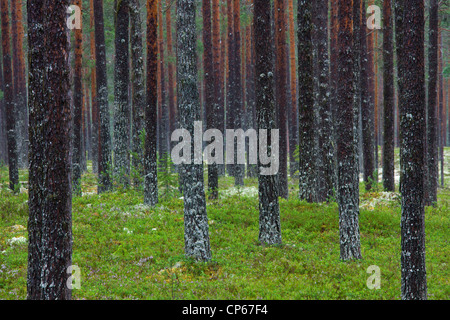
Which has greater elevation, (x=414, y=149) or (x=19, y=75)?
(x=19, y=75)

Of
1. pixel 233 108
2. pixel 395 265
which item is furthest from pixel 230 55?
pixel 395 265

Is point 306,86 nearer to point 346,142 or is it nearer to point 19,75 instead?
point 346,142

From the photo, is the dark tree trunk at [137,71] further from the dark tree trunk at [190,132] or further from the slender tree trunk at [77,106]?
the dark tree trunk at [190,132]

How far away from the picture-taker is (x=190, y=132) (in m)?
8.92

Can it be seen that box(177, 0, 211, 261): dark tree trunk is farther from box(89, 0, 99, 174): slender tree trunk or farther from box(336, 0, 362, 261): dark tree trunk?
box(89, 0, 99, 174): slender tree trunk

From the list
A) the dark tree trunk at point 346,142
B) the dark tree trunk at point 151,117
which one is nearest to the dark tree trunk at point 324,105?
the dark tree trunk at point 346,142

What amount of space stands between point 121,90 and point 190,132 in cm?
839

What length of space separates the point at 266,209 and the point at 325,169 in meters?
6.29

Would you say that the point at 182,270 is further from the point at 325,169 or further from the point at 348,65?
the point at 325,169

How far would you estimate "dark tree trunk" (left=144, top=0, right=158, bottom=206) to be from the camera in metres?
13.4

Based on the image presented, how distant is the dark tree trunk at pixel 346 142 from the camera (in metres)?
8.95

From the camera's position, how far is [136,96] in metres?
15.3

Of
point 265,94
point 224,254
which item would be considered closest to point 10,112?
point 265,94

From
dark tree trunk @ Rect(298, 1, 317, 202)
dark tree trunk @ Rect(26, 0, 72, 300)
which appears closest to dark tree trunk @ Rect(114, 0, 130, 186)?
dark tree trunk @ Rect(298, 1, 317, 202)
